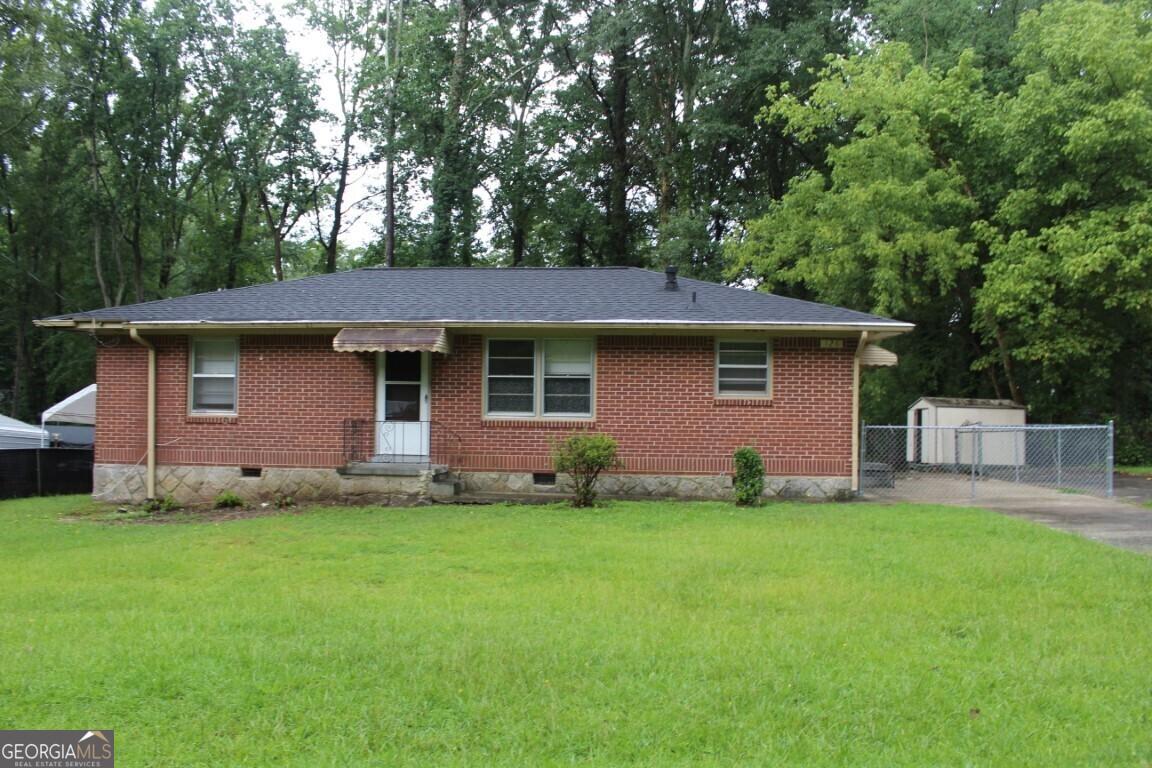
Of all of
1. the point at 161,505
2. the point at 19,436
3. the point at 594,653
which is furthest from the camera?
the point at 19,436

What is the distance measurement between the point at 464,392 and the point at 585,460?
289cm

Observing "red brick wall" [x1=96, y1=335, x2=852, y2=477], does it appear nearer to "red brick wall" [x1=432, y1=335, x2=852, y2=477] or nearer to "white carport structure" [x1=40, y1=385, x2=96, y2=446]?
"red brick wall" [x1=432, y1=335, x2=852, y2=477]

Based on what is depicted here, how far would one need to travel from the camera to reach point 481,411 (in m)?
14.4

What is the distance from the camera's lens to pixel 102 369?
15.0 meters

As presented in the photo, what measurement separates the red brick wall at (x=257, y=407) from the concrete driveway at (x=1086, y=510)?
31.3 ft

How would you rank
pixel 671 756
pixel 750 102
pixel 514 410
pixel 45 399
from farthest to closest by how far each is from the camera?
pixel 45 399 → pixel 750 102 → pixel 514 410 → pixel 671 756

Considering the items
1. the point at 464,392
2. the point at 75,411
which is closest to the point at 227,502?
the point at 464,392

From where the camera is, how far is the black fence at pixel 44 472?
60.6ft

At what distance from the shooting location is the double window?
14375 millimetres

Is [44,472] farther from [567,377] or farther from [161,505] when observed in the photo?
[567,377]

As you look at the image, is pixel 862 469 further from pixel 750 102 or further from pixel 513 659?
pixel 750 102

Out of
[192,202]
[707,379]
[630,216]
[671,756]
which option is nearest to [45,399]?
[192,202]

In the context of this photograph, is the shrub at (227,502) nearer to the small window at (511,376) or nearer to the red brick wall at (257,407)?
the red brick wall at (257,407)

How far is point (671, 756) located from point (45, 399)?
36.5 m
